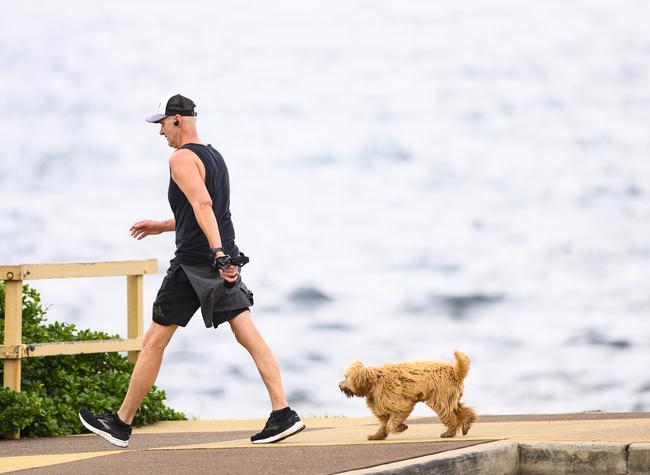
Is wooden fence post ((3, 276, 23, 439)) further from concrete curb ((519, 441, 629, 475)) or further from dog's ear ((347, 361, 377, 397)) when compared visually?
concrete curb ((519, 441, 629, 475))

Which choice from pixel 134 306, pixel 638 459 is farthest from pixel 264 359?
pixel 134 306

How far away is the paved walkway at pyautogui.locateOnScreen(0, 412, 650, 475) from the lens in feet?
22.5

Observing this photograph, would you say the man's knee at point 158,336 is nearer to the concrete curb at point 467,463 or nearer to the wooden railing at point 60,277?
the concrete curb at point 467,463

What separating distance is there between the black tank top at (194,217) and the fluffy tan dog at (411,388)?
1157mm

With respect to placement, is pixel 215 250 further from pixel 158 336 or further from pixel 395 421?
pixel 395 421

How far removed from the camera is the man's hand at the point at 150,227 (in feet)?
27.3

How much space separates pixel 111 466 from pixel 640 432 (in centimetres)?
324

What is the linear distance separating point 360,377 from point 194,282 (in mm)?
1205

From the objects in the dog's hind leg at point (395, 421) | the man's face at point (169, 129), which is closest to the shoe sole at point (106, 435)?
the dog's hind leg at point (395, 421)

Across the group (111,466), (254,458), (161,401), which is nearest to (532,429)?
(254,458)

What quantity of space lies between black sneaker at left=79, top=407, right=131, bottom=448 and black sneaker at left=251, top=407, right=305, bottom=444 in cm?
90

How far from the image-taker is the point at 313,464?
6.69 meters

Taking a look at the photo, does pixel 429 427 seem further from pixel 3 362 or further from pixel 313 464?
pixel 3 362

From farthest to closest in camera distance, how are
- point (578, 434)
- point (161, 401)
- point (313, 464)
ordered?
point (161, 401) → point (578, 434) → point (313, 464)
